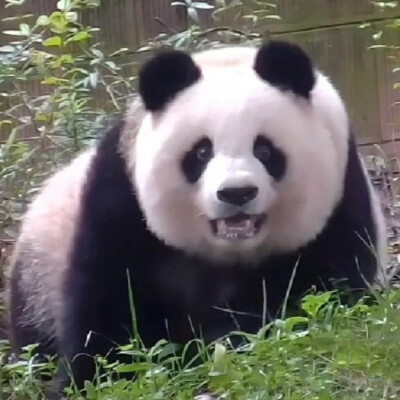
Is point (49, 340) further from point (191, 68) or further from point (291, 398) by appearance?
point (291, 398)

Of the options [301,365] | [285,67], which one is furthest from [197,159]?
[301,365]

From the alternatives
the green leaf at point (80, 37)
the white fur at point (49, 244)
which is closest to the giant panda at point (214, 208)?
the white fur at point (49, 244)

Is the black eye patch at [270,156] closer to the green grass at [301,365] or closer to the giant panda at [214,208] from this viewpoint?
the giant panda at [214,208]

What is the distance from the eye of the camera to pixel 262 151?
3879 mm

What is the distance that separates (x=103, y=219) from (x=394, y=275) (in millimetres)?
1202

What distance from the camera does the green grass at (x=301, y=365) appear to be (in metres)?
3.08

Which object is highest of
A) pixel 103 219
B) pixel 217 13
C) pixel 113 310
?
pixel 217 13

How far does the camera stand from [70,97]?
5234 mm

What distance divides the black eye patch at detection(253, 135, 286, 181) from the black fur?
334mm

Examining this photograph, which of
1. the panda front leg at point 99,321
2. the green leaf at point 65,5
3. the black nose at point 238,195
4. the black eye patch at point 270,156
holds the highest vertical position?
the green leaf at point 65,5

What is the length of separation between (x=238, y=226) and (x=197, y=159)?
0.25 m

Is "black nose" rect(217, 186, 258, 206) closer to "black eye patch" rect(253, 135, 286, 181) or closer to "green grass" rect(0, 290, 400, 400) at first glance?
"black eye patch" rect(253, 135, 286, 181)

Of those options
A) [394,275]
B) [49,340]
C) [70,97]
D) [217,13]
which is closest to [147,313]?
[49,340]

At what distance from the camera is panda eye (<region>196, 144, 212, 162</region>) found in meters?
3.88
